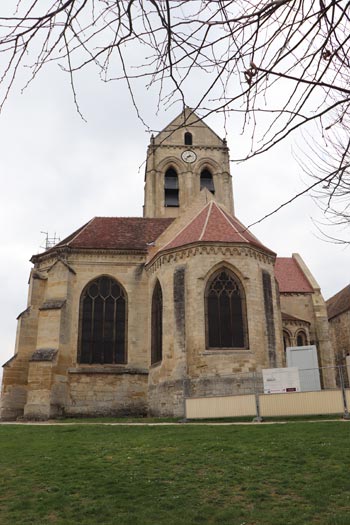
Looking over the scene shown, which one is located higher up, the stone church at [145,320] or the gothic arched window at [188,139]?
the gothic arched window at [188,139]

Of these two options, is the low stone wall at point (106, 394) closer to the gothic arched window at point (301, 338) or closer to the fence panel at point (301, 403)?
the fence panel at point (301, 403)

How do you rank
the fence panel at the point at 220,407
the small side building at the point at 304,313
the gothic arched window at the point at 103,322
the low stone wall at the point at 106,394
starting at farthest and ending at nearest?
the small side building at the point at 304,313, the gothic arched window at the point at 103,322, the low stone wall at the point at 106,394, the fence panel at the point at 220,407

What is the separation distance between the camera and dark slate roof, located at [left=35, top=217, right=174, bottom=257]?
2314cm

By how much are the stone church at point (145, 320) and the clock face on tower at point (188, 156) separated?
980cm

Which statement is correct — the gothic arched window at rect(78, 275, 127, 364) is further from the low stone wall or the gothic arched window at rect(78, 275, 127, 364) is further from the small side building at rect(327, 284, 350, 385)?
the small side building at rect(327, 284, 350, 385)

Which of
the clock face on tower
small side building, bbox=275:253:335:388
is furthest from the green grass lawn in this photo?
the clock face on tower

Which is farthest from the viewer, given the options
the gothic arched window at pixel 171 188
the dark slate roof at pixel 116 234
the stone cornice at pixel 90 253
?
the gothic arched window at pixel 171 188

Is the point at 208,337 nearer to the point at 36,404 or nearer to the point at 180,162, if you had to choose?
Answer: the point at 36,404

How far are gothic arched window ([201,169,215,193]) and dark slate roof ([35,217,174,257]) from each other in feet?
24.6

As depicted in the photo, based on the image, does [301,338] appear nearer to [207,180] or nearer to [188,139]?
[207,180]

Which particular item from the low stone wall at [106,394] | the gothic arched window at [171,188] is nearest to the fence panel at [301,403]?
the low stone wall at [106,394]

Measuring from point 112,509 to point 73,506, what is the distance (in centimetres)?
60

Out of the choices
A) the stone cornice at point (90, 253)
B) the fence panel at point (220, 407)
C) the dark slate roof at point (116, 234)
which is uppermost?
the dark slate roof at point (116, 234)

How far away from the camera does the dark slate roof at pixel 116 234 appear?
23141 mm
